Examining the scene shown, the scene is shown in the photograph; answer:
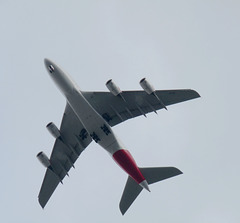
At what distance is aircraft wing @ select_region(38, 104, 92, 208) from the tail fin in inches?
327

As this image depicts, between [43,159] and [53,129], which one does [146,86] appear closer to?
[53,129]

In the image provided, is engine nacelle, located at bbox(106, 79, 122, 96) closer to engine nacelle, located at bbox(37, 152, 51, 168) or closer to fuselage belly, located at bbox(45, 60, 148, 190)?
fuselage belly, located at bbox(45, 60, 148, 190)

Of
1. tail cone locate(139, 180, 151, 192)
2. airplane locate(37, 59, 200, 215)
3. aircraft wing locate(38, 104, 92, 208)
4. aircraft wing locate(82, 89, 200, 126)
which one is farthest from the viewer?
aircraft wing locate(38, 104, 92, 208)

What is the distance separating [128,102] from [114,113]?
2.58m

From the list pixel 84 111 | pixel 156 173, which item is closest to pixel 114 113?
pixel 84 111

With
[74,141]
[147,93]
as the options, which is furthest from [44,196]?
[147,93]

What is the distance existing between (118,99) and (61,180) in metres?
14.6

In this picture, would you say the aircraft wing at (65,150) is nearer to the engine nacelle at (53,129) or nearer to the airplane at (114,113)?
the airplane at (114,113)

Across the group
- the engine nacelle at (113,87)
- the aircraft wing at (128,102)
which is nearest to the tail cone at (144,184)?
the aircraft wing at (128,102)

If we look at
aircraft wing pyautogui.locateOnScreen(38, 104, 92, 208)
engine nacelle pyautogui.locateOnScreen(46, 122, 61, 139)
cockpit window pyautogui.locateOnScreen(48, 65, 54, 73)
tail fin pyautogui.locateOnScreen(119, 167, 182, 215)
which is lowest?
tail fin pyautogui.locateOnScreen(119, 167, 182, 215)

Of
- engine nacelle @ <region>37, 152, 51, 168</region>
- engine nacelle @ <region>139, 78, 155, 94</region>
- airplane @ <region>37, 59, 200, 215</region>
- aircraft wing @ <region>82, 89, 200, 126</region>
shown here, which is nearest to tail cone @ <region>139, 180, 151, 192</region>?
airplane @ <region>37, 59, 200, 215</region>

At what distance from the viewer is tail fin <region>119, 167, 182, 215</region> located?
62875 mm

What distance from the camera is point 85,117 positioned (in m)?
62.9

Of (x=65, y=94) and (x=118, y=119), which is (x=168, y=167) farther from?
(x=65, y=94)
